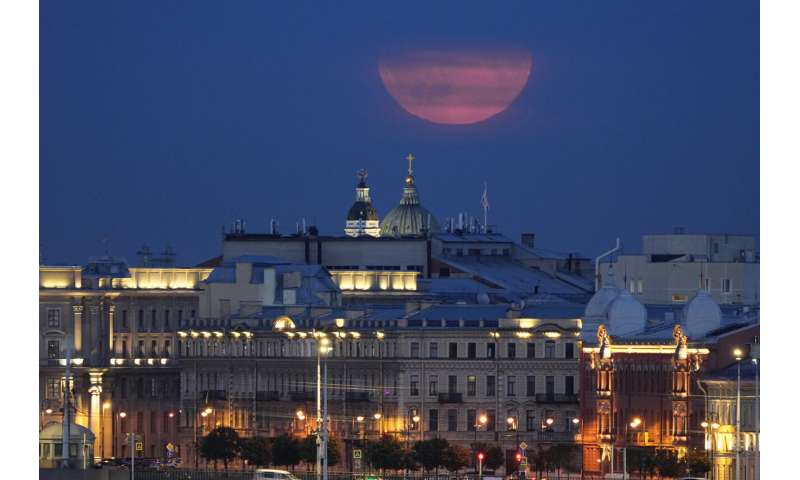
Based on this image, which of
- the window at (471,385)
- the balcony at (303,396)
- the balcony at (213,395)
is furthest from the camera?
the balcony at (213,395)

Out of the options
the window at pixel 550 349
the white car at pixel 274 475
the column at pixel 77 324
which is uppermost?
the column at pixel 77 324

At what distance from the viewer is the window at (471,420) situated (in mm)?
81562

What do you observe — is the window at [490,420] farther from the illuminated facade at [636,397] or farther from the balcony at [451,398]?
the illuminated facade at [636,397]

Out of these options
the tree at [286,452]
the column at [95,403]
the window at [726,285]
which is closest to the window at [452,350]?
the tree at [286,452]

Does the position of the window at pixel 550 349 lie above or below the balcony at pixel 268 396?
above

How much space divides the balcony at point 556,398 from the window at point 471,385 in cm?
215

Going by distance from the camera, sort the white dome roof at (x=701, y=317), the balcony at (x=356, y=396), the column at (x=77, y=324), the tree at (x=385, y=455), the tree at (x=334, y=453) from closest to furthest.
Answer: the white dome roof at (x=701, y=317) → the tree at (x=385, y=455) → the tree at (x=334, y=453) → the balcony at (x=356, y=396) → the column at (x=77, y=324)

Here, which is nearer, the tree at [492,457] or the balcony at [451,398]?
the tree at [492,457]

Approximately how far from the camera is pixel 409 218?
130m

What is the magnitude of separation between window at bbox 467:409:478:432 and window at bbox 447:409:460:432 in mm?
312

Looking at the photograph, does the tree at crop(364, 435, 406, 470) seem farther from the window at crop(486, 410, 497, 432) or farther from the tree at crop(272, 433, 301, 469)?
the window at crop(486, 410, 497, 432)

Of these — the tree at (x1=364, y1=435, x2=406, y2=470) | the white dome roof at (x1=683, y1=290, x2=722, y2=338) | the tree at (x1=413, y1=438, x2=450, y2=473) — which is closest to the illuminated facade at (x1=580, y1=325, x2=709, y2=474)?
the white dome roof at (x1=683, y1=290, x2=722, y2=338)
